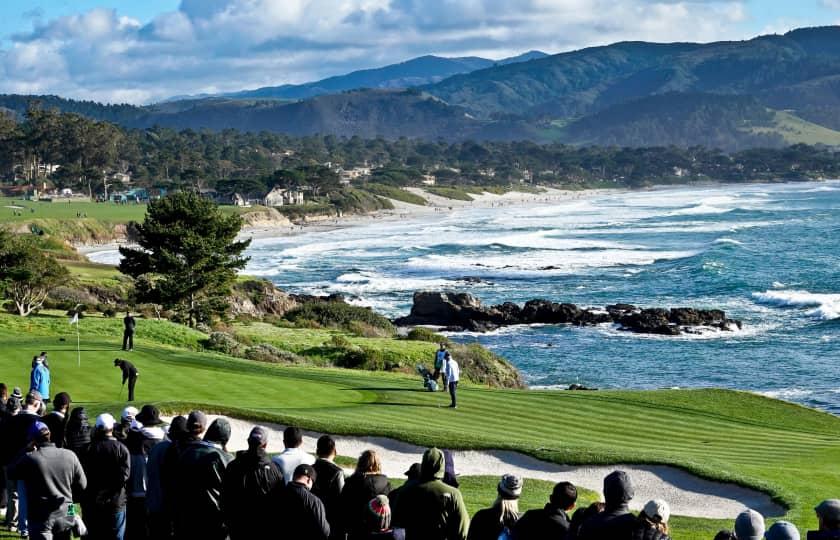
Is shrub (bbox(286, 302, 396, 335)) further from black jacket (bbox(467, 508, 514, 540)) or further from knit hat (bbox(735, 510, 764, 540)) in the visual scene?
knit hat (bbox(735, 510, 764, 540))

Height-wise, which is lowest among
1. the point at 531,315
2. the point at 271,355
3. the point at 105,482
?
the point at 531,315

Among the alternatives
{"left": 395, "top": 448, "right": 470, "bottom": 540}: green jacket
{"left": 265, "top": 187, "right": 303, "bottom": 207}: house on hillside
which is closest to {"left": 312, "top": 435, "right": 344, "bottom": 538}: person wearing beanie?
{"left": 395, "top": 448, "right": 470, "bottom": 540}: green jacket

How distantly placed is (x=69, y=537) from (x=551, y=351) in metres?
40.7

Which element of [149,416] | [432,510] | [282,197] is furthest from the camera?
[282,197]

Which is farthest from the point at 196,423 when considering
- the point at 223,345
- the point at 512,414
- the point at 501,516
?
the point at 223,345

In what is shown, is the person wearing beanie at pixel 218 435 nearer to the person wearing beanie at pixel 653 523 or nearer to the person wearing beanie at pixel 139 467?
the person wearing beanie at pixel 139 467

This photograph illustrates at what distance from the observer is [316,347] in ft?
133

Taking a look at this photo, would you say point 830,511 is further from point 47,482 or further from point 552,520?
point 47,482

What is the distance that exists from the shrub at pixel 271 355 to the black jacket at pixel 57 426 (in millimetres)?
24029

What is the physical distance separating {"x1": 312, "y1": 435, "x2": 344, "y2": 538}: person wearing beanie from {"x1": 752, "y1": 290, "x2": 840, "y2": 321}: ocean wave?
52886mm

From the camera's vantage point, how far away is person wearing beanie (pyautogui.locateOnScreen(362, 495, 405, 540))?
826 centimetres

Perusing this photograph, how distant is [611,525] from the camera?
7.89 m

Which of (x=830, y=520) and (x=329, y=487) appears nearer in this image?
(x=830, y=520)

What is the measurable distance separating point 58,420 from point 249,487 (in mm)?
3916
